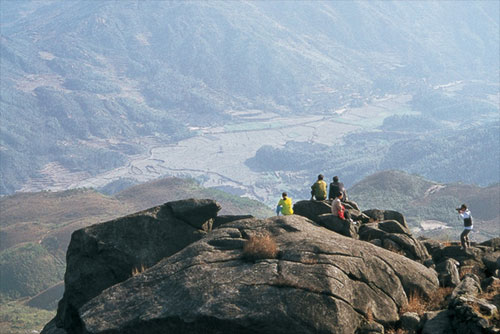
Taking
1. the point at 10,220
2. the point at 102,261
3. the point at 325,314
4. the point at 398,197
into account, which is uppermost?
the point at 325,314

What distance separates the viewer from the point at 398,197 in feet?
506

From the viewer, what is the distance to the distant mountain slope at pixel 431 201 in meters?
125

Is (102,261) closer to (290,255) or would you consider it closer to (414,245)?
(290,255)

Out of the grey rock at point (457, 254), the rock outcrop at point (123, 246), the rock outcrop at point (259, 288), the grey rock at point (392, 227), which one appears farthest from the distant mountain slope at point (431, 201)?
the rock outcrop at point (259, 288)

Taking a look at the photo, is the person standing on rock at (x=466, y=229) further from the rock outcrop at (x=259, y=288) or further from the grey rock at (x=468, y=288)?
the rock outcrop at (x=259, y=288)

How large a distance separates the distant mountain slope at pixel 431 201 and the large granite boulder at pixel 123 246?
9148 cm

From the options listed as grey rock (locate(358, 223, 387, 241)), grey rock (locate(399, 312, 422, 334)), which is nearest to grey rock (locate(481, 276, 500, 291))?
grey rock (locate(399, 312, 422, 334))

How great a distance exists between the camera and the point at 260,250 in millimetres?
21500

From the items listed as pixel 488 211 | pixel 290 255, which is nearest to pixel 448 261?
pixel 290 255

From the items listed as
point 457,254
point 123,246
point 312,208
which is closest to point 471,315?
point 457,254

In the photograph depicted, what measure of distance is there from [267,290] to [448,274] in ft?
30.5

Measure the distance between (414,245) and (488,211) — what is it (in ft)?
387

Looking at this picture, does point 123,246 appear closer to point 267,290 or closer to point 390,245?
point 267,290

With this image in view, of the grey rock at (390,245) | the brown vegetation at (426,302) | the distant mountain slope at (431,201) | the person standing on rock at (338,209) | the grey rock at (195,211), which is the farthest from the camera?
the distant mountain slope at (431,201)
